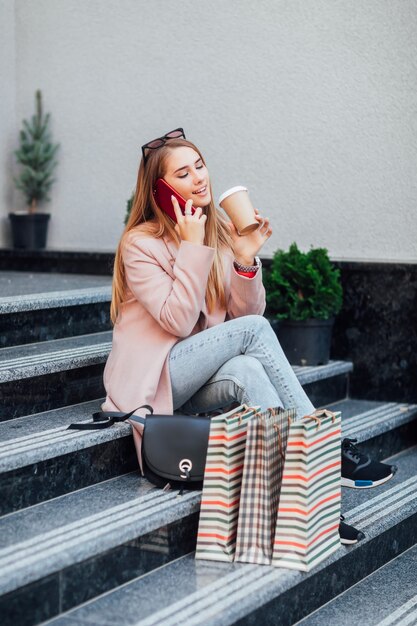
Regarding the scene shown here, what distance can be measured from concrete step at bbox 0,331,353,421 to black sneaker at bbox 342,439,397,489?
2.99ft

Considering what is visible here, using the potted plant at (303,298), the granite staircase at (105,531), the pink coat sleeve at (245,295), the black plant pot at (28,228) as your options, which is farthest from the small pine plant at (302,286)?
the black plant pot at (28,228)

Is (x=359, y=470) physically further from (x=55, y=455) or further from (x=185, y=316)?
(x=55, y=455)

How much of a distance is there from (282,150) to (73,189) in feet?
4.19

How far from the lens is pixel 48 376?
3.41 metres

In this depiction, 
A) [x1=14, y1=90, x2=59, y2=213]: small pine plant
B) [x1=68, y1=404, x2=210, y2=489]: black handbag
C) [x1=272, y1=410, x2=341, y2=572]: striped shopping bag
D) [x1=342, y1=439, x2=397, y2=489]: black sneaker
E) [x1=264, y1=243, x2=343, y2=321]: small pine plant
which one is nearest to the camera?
[x1=272, y1=410, x2=341, y2=572]: striped shopping bag

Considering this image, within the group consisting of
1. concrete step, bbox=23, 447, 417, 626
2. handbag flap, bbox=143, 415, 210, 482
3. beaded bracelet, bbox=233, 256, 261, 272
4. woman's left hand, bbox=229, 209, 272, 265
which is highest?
woman's left hand, bbox=229, 209, 272, 265

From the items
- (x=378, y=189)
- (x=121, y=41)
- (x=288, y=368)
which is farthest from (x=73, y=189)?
(x=288, y=368)

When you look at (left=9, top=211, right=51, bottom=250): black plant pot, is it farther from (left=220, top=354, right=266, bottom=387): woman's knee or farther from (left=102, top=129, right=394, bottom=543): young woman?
(left=220, top=354, right=266, bottom=387): woman's knee

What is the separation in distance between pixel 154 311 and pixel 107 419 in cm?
37

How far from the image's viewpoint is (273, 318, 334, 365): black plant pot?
171 inches

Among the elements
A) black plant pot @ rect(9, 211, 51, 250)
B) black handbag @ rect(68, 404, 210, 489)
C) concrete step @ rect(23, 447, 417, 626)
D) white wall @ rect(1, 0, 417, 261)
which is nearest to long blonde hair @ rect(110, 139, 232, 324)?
black handbag @ rect(68, 404, 210, 489)

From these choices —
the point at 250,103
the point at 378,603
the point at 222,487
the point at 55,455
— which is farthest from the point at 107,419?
the point at 250,103

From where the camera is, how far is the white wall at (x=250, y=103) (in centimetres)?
445

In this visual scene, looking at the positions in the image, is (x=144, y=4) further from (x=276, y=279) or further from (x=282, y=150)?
(x=276, y=279)
